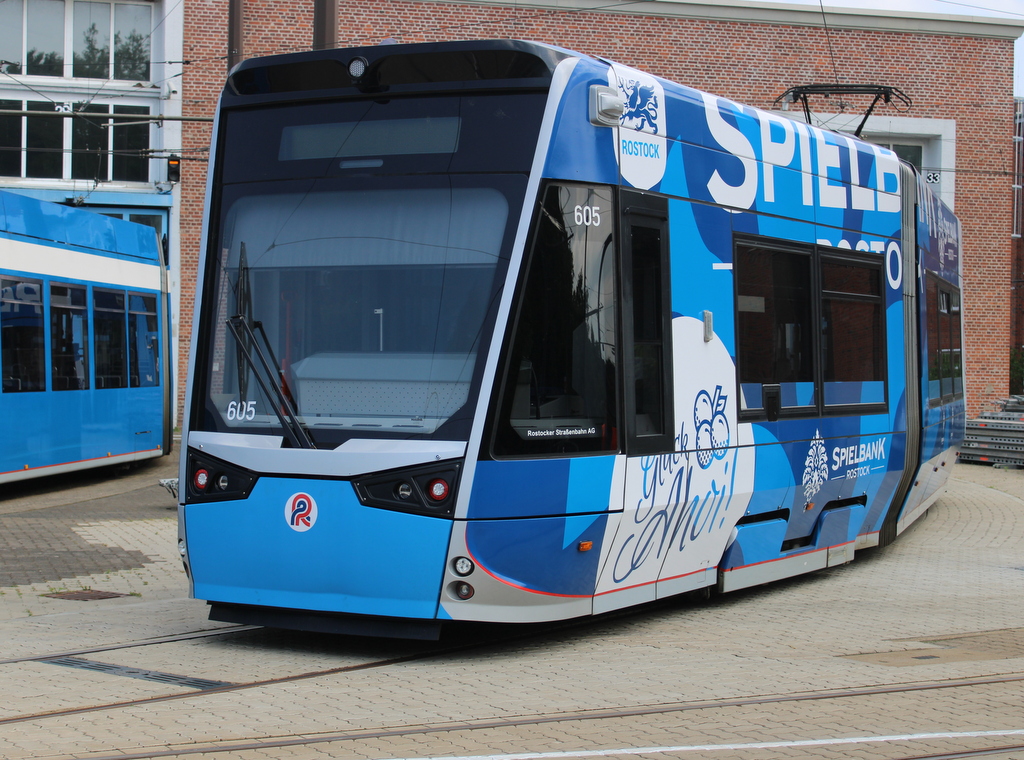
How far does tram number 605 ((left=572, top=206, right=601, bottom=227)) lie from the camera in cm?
623

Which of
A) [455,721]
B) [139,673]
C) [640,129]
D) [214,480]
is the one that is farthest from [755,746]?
[640,129]

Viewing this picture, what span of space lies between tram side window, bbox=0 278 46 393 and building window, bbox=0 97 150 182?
12.1m

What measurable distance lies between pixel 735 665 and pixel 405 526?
1.85 meters

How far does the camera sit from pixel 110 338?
16672mm

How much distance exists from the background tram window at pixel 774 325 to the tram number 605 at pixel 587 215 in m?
1.53

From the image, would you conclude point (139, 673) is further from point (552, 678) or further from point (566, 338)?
point (566, 338)

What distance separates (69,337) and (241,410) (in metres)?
10.1

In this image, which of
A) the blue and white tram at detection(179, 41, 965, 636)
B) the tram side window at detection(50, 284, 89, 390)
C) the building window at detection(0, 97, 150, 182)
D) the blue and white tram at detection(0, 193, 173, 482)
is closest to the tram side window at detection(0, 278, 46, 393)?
the blue and white tram at detection(0, 193, 173, 482)

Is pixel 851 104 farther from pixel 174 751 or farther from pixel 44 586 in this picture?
pixel 174 751

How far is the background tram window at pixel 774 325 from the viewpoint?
299 inches

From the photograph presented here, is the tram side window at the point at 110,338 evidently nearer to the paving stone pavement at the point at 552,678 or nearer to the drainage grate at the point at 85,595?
the paving stone pavement at the point at 552,678

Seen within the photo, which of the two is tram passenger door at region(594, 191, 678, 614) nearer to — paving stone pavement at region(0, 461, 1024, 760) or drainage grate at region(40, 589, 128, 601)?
paving stone pavement at region(0, 461, 1024, 760)

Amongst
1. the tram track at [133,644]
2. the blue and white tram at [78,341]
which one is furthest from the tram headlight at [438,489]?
the blue and white tram at [78,341]

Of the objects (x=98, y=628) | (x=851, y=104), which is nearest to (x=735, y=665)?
(x=98, y=628)
